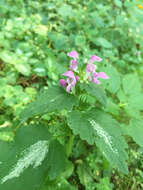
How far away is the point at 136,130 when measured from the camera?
1.29 meters

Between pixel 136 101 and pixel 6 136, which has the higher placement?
pixel 136 101

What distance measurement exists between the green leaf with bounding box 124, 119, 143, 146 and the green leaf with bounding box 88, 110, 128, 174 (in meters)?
0.24

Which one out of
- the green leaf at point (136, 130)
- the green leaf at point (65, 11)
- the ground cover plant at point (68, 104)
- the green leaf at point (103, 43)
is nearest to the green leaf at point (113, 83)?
the ground cover plant at point (68, 104)

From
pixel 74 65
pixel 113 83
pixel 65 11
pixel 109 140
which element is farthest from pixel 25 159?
pixel 65 11

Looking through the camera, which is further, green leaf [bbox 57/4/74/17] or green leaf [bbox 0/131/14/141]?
green leaf [bbox 57/4/74/17]

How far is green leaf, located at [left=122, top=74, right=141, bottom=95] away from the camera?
4.99 feet

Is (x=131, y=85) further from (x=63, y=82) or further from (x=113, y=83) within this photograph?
(x=63, y=82)

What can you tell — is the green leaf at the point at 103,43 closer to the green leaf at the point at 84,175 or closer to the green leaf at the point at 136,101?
the green leaf at the point at 136,101

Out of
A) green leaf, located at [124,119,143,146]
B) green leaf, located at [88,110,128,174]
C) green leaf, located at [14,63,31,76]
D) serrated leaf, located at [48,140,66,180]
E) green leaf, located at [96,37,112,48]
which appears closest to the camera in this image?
green leaf, located at [88,110,128,174]

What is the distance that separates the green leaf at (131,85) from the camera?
1522 mm

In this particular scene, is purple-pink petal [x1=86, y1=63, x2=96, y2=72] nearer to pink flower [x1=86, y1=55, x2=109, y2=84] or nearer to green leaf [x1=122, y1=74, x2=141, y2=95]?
pink flower [x1=86, y1=55, x2=109, y2=84]

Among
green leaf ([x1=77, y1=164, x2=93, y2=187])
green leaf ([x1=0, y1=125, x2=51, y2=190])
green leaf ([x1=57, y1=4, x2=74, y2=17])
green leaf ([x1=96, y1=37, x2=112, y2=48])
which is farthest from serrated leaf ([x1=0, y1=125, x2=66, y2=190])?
green leaf ([x1=57, y1=4, x2=74, y2=17])

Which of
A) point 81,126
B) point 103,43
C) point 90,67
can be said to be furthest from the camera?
point 103,43

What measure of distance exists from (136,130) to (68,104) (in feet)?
1.65
